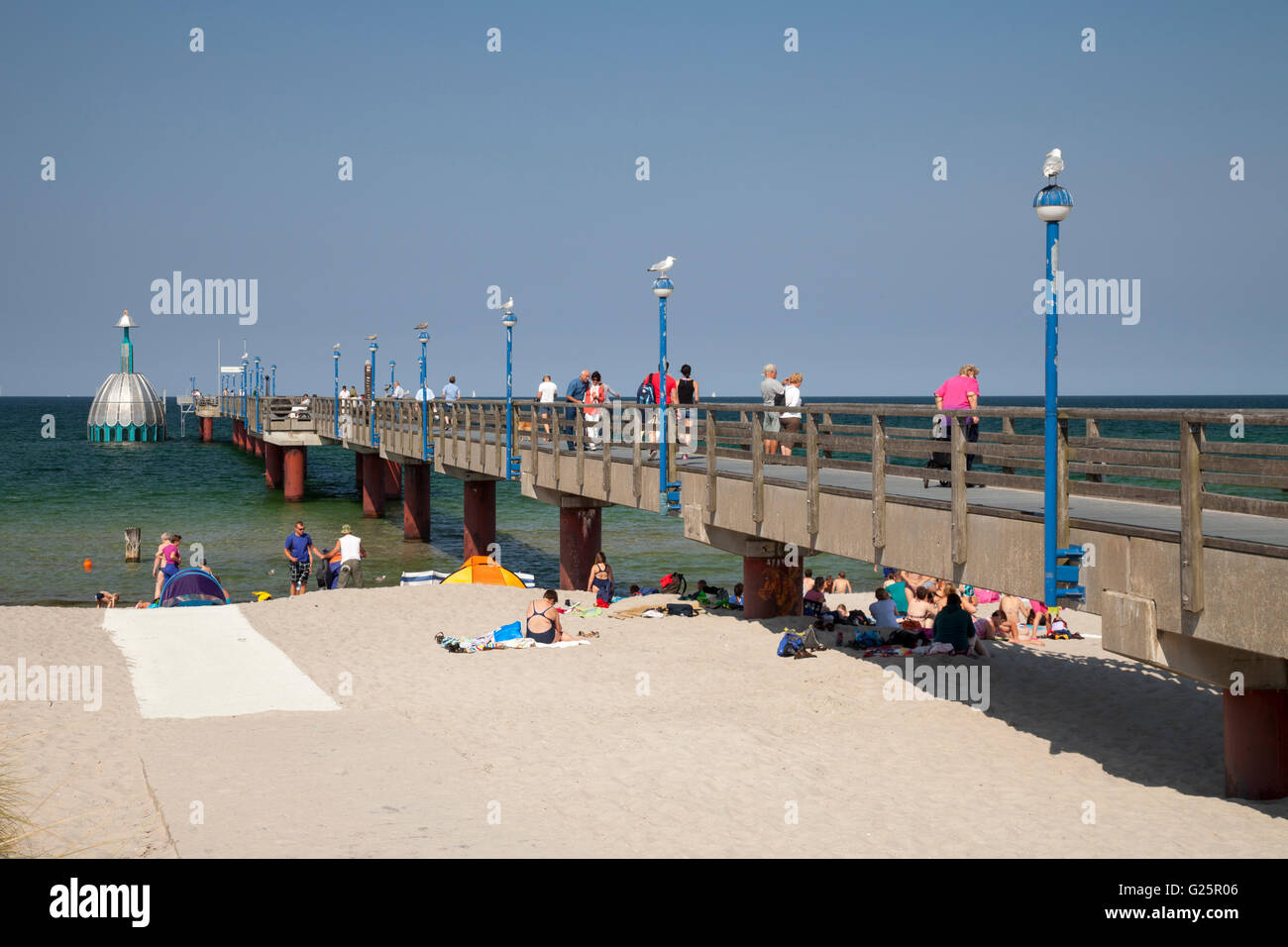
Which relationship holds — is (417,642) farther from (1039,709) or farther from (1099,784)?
(1099,784)

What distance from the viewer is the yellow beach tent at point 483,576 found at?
21516mm

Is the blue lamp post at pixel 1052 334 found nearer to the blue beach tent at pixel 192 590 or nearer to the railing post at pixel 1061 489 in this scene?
the railing post at pixel 1061 489

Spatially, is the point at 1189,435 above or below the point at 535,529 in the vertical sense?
above

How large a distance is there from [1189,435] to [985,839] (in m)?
3.08

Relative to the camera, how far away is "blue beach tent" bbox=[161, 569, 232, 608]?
1930 cm

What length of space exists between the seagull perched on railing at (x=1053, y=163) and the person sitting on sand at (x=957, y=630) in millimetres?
6684

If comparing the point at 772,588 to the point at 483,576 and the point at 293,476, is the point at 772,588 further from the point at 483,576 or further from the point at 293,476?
the point at 293,476

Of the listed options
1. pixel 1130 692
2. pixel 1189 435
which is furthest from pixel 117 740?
pixel 1130 692

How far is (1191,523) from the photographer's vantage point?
25.6 feet

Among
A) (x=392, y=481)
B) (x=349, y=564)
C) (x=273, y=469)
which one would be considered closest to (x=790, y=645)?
(x=349, y=564)

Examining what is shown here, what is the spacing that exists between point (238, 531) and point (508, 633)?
28.0 metres
